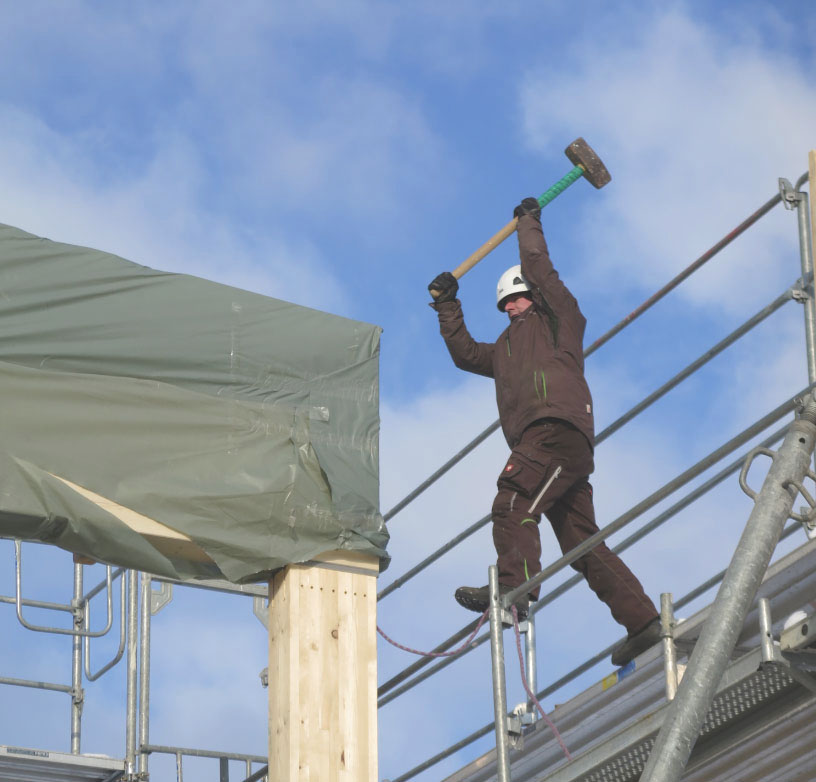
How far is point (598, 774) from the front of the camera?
6.43m

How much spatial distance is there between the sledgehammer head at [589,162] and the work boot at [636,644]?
9.26 ft

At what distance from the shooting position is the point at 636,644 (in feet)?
22.3

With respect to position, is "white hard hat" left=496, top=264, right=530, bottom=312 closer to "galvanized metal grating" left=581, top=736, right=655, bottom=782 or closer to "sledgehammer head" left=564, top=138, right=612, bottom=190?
"sledgehammer head" left=564, top=138, right=612, bottom=190

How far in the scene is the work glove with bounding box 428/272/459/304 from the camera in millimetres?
8320

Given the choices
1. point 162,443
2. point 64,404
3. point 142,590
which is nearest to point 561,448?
point 162,443

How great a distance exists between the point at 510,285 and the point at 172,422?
210 cm

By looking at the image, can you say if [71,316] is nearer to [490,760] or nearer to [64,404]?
[64,404]

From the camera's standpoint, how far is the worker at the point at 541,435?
7027 millimetres

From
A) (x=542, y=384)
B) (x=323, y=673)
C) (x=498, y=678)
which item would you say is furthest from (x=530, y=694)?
(x=542, y=384)

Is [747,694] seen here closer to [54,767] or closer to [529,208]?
[529,208]

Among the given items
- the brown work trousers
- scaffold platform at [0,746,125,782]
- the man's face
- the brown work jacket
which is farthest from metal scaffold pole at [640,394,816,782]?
scaffold platform at [0,746,125,782]

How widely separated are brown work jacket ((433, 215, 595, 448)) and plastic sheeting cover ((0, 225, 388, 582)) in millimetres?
726

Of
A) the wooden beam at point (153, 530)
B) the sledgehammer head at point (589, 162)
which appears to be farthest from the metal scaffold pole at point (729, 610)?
the sledgehammer head at point (589, 162)

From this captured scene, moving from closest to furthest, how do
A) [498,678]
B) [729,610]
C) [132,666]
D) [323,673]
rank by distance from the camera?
[729,610], [498,678], [323,673], [132,666]
